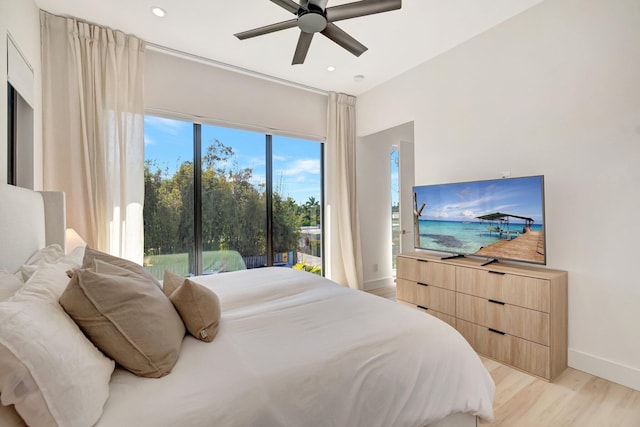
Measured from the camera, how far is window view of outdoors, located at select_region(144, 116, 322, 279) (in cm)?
313

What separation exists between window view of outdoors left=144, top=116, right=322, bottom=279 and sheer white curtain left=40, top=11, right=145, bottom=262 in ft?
0.98

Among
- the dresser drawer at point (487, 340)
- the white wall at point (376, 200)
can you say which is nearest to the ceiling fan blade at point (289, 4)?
the white wall at point (376, 200)

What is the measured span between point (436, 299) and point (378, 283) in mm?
1728

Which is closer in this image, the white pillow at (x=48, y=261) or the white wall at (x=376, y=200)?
the white pillow at (x=48, y=261)

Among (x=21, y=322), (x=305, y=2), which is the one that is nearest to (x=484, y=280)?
(x=305, y=2)

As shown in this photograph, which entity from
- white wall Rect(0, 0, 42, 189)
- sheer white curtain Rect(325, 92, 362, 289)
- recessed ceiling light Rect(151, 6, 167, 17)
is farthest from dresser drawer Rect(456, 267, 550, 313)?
recessed ceiling light Rect(151, 6, 167, 17)

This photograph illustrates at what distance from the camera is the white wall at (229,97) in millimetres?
3041

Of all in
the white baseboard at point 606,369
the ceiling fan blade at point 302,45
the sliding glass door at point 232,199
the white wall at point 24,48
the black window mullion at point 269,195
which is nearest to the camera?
the white wall at point 24,48

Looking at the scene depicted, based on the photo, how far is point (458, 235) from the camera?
9.21 ft

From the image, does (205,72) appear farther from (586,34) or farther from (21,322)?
(586,34)

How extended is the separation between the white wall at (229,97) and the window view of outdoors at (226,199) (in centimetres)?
19

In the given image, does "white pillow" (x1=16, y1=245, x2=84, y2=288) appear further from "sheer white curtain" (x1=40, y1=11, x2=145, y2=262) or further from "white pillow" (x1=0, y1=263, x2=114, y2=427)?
"sheer white curtain" (x1=40, y1=11, x2=145, y2=262)

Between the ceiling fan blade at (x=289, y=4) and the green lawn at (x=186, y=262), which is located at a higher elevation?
the ceiling fan blade at (x=289, y=4)

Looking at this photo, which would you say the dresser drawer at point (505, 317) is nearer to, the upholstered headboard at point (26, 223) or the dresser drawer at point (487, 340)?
the dresser drawer at point (487, 340)
